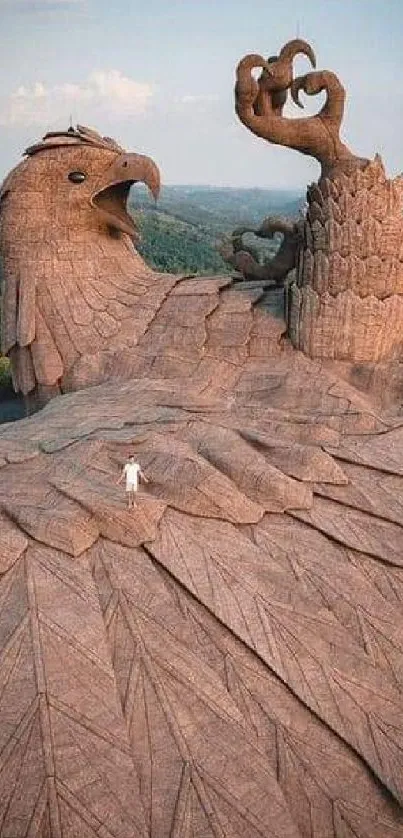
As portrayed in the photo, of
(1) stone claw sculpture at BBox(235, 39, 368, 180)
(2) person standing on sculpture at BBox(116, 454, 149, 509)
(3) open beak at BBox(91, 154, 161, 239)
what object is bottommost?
(2) person standing on sculpture at BBox(116, 454, 149, 509)

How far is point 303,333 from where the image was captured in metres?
7.83

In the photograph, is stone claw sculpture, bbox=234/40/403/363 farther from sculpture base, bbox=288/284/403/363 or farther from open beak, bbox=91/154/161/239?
open beak, bbox=91/154/161/239

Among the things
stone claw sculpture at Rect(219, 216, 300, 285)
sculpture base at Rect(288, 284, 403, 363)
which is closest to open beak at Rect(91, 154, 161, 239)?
stone claw sculpture at Rect(219, 216, 300, 285)

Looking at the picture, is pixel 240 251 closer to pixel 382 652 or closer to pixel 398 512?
pixel 398 512

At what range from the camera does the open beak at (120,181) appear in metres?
8.62

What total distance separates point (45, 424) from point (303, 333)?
281 cm

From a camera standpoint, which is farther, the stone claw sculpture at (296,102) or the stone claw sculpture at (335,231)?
the stone claw sculpture at (296,102)

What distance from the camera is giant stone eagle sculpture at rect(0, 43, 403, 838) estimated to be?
370cm

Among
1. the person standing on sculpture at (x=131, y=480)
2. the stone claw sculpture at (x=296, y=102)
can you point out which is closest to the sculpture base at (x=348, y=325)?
the stone claw sculpture at (x=296, y=102)

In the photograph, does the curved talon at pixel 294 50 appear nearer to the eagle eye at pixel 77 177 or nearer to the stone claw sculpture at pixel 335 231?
the stone claw sculpture at pixel 335 231

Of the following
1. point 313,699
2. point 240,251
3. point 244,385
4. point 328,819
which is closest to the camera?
point 328,819

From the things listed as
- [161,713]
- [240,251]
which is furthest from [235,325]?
[161,713]

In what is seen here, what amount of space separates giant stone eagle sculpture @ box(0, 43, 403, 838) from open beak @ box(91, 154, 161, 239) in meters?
2.46

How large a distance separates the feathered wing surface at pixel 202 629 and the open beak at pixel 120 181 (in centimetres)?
340
